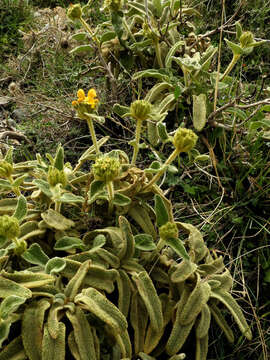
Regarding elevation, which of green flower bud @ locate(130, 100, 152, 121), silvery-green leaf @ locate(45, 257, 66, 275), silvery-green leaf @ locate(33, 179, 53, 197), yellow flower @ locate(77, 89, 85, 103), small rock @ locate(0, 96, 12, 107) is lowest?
small rock @ locate(0, 96, 12, 107)

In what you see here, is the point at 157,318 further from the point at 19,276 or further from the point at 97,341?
the point at 19,276

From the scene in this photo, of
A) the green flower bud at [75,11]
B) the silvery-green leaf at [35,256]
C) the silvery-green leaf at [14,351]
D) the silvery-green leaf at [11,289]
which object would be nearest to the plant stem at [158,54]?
the green flower bud at [75,11]

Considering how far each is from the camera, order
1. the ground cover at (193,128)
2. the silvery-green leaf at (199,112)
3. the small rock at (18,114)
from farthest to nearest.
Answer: the small rock at (18,114) < the silvery-green leaf at (199,112) < the ground cover at (193,128)

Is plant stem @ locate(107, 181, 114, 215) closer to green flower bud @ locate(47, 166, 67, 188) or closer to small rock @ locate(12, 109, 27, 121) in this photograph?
green flower bud @ locate(47, 166, 67, 188)

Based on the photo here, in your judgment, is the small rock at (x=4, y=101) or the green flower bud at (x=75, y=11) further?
the small rock at (x=4, y=101)

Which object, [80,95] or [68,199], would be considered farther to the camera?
[80,95]

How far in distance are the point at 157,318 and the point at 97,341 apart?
0.63 ft

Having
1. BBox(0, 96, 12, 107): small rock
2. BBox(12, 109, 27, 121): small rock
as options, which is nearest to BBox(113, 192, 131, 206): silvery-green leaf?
BBox(12, 109, 27, 121): small rock

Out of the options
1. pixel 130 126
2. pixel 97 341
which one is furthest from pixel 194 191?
pixel 97 341

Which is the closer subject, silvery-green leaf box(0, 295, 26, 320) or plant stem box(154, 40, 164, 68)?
silvery-green leaf box(0, 295, 26, 320)

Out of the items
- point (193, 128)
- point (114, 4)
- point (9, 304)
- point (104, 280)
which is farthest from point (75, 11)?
point (9, 304)

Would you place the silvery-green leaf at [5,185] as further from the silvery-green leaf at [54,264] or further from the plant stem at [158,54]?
the plant stem at [158,54]

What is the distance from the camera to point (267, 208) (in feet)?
5.72

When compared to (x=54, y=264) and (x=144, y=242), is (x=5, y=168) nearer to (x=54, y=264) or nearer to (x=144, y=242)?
(x=54, y=264)
